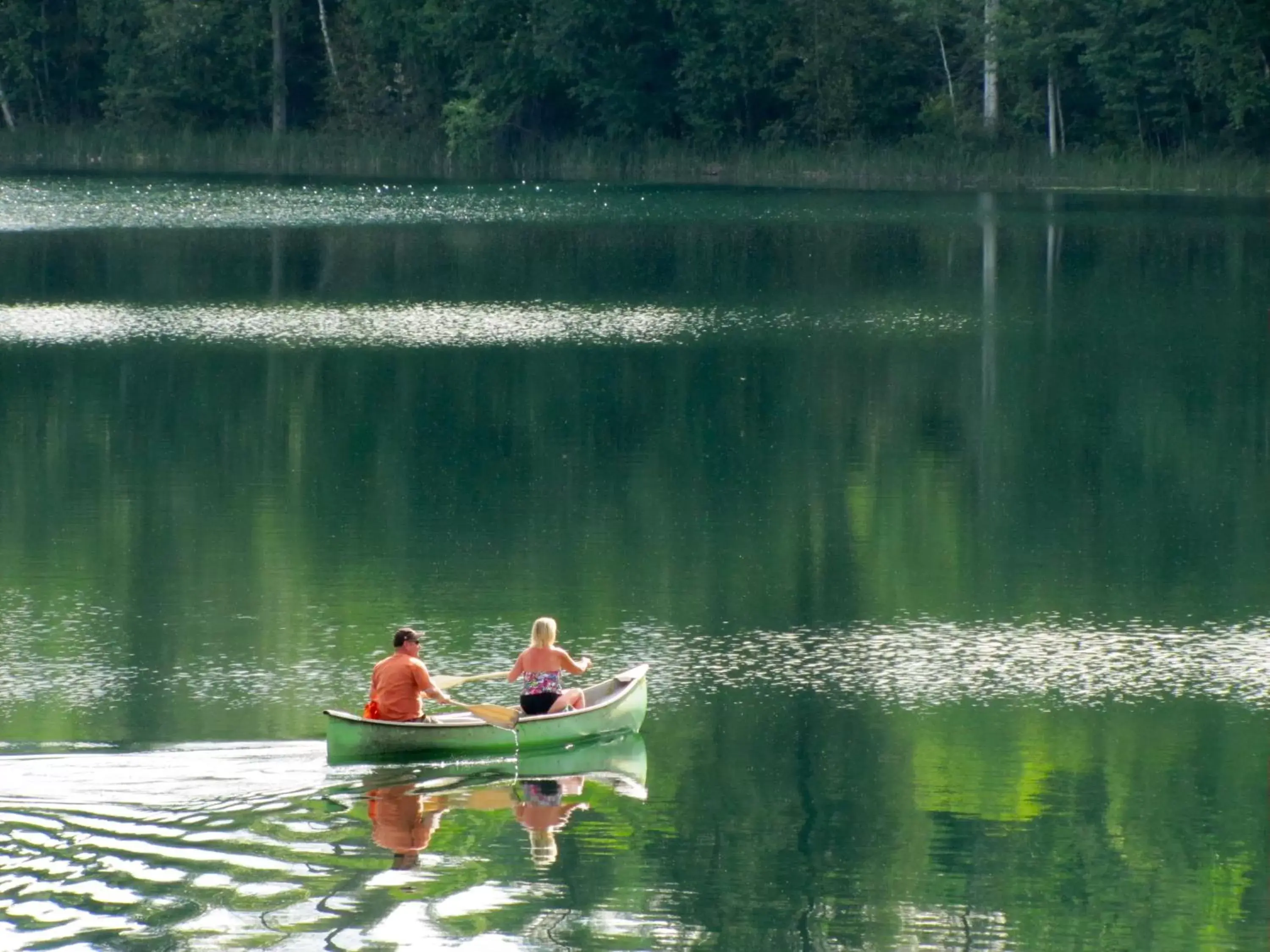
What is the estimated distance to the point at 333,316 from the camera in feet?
101

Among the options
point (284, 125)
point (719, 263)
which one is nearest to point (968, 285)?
point (719, 263)

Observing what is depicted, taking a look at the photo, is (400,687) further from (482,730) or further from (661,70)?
(661,70)

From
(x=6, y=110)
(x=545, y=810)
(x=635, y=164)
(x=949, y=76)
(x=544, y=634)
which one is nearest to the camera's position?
(x=545, y=810)

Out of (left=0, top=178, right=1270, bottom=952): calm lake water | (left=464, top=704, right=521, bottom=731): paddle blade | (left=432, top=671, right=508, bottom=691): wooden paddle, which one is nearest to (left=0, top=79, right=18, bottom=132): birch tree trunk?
(left=0, top=178, right=1270, bottom=952): calm lake water

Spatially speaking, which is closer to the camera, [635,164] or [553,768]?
[553,768]

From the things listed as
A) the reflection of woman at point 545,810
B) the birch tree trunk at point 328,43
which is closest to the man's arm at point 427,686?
the reflection of woman at point 545,810

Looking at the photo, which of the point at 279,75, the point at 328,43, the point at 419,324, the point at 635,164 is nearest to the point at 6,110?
the point at 279,75

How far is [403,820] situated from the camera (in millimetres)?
9953

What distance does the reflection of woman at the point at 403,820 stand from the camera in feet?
31.2

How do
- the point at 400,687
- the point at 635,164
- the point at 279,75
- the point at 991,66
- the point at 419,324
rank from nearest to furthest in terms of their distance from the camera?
the point at 400,687 → the point at 419,324 → the point at 991,66 → the point at 635,164 → the point at 279,75

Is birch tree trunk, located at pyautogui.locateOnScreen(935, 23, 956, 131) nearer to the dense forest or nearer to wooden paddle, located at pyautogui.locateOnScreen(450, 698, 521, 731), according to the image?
the dense forest

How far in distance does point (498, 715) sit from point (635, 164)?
52135 millimetres

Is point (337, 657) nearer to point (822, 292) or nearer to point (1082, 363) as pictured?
point (1082, 363)

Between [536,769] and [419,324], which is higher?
[419,324]
